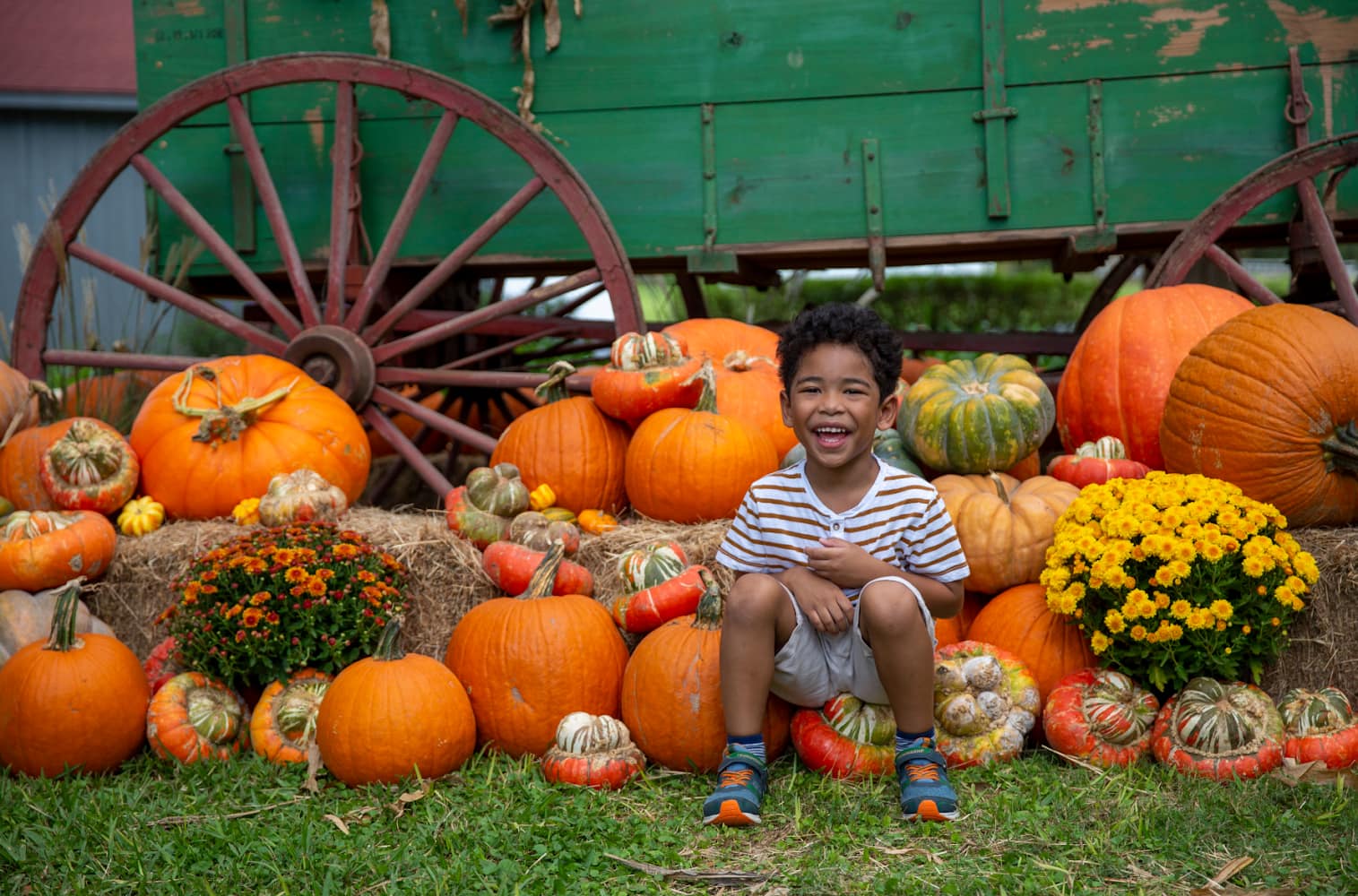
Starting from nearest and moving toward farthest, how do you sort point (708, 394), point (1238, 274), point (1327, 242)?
point (708, 394), point (1327, 242), point (1238, 274)

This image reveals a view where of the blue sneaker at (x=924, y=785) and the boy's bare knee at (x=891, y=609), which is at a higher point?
the boy's bare knee at (x=891, y=609)

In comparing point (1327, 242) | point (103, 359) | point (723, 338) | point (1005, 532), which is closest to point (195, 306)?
point (103, 359)

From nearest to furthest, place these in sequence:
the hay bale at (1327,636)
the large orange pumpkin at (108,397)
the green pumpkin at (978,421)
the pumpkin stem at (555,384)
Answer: the hay bale at (1327,636) < the green pumpkin at (978,421) < the pumpkin stem at (555,384) < the large orange pumpkin at (108,397)

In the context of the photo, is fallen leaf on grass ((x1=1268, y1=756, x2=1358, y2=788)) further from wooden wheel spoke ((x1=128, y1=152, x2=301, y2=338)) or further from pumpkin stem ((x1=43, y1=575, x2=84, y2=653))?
wooden wheel spoke ((x1=128, y1=152, x2=301, y2=338))

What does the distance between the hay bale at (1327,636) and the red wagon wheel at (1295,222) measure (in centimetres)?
136

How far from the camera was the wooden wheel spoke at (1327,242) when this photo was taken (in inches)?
155

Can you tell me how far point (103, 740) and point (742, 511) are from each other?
179cm

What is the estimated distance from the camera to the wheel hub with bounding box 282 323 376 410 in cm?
434

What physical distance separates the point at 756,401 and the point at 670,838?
1.97m

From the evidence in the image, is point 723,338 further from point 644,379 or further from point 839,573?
point 839,573

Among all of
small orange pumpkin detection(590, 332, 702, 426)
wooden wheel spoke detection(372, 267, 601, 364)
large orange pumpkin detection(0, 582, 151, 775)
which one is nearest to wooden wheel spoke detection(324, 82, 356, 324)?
wooden wheel spoke detection(372, 267, 601, 364)

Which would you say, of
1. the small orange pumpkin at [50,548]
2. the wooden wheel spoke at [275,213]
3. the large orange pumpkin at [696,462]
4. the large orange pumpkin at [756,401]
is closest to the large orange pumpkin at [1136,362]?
the large orange pumpkin at [756,401]

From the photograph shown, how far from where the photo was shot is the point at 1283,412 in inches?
121

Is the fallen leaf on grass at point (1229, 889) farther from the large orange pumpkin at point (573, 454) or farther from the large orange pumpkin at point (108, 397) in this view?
the large orange pumpkin at point (108, 397)
